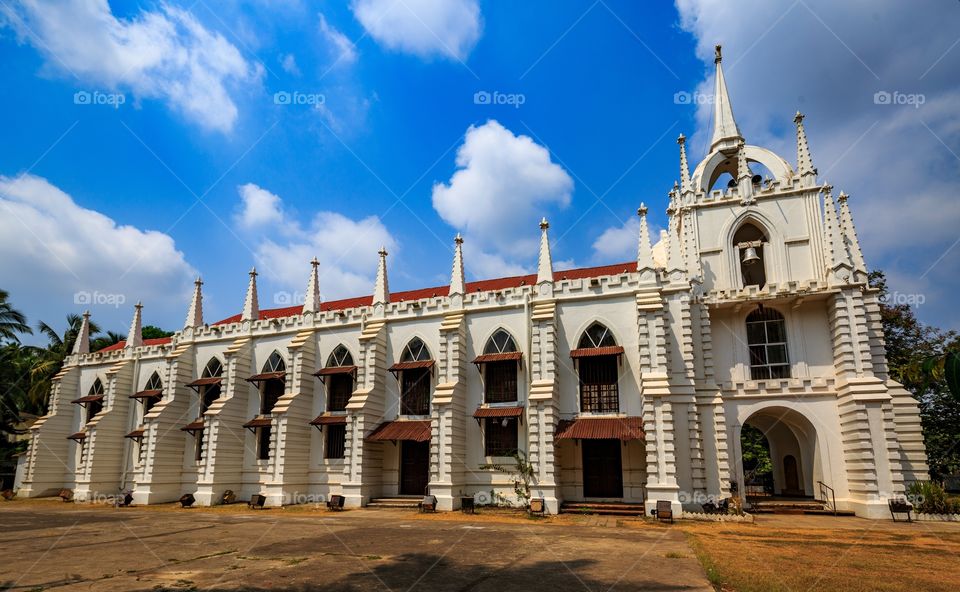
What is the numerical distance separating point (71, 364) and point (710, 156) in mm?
40581

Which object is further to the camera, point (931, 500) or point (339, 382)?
point (339, 382)

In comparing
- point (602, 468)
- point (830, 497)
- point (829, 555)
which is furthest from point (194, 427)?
point (830, 497)

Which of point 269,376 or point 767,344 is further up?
point 767,344

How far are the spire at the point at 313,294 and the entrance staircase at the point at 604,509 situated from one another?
1555 cm

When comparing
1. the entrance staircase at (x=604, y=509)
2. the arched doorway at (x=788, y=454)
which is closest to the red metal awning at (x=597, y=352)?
the entrance staircase at (x=604, y=509)

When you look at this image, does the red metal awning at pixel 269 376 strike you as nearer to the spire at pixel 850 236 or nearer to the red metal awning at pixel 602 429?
the red metal awning at pixel 602 429

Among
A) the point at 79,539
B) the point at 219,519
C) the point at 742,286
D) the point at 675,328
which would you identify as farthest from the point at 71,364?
the point at 742,286

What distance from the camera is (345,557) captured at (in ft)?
37.8

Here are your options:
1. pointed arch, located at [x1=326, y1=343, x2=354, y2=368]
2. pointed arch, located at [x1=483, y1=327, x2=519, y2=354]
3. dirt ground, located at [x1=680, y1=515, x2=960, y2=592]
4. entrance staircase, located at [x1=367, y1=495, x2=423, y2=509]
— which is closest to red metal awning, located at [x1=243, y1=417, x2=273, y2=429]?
pointed arch, located at [x1=326, y1=343, x2=354, y2=368]

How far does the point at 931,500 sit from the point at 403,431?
18900 mm

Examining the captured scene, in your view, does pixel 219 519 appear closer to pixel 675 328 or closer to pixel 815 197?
pixel 675 328

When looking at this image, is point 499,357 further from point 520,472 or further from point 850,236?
point 850,236

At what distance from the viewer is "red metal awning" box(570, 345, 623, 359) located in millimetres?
21766

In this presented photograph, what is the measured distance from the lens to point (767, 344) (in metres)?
22.5
